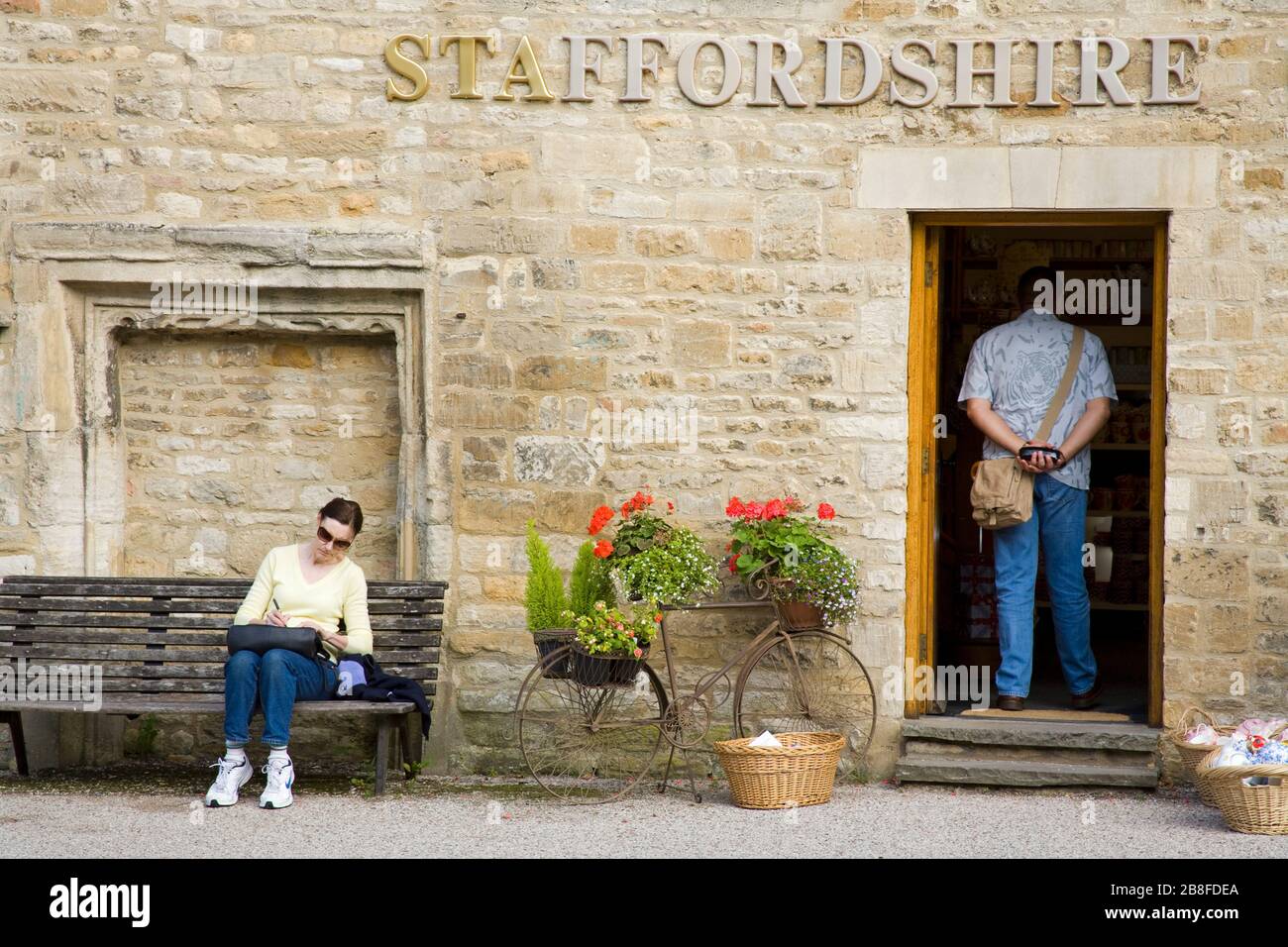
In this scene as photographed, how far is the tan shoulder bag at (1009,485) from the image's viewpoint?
277 inches

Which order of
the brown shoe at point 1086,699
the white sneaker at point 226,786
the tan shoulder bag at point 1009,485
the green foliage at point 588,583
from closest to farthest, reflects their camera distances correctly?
the white sneaker at point 226,786 → the green foliage at point 588,583 → the tan shoulder bag at point 1009,485 → the brown shoe at point 1086,699

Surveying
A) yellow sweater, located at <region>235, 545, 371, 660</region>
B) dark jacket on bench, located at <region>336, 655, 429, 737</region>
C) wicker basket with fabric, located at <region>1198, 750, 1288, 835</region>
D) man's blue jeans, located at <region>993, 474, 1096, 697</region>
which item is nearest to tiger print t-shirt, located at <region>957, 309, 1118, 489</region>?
man's blue jeans, located at <region>993, 474, 1096, 697</region>

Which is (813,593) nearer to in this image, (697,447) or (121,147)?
(697,447)

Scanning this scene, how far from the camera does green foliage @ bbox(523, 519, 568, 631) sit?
6668 millimetres

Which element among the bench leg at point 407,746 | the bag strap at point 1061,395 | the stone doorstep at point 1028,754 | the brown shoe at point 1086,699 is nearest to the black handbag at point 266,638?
the bench leg at point 407,746

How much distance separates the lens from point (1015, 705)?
7160mm

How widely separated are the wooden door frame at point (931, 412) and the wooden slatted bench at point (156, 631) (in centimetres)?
215

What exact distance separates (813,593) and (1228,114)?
106 inches

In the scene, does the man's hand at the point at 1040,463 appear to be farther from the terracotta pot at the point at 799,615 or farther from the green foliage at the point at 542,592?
the green foliage at the point at 542,592

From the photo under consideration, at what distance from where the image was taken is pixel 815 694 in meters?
6.93

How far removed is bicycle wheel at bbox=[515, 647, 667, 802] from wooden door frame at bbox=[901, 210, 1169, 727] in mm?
1175
